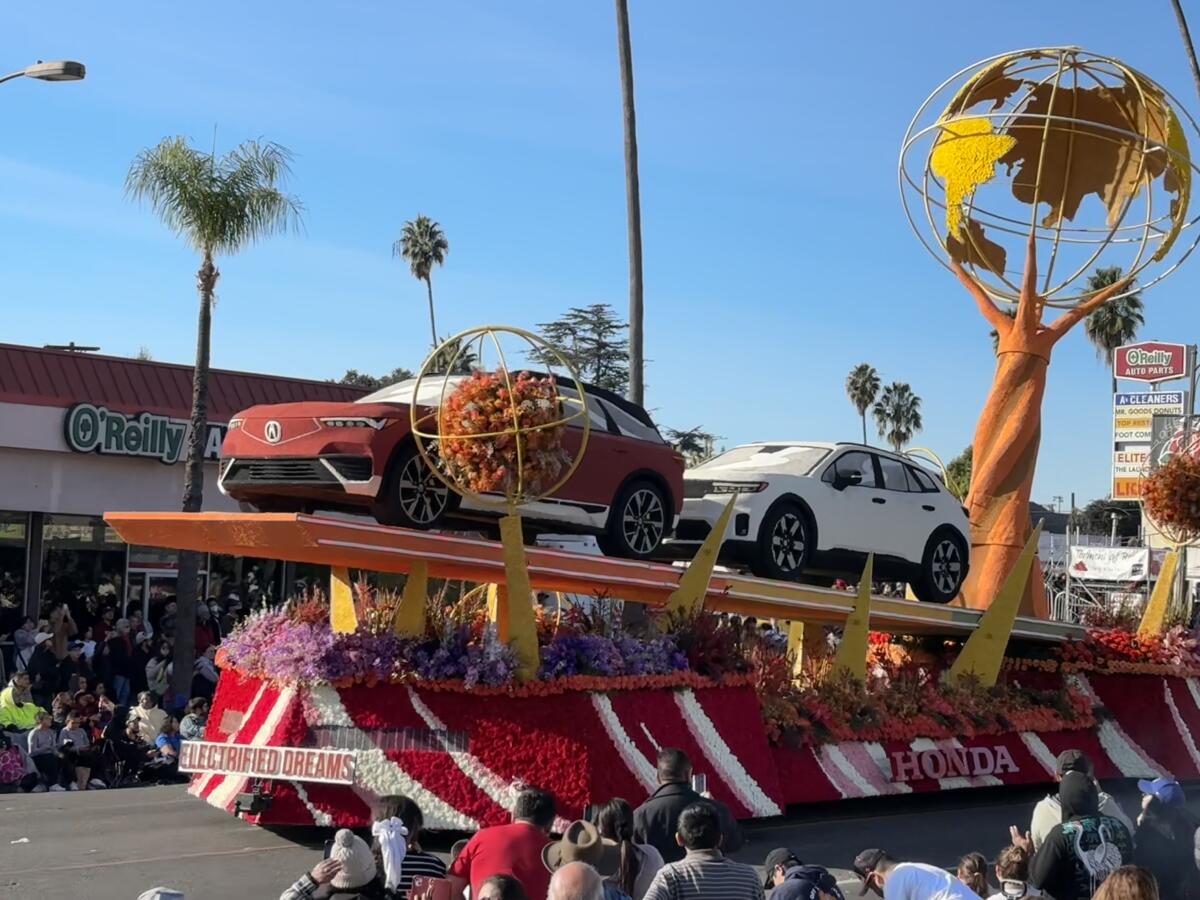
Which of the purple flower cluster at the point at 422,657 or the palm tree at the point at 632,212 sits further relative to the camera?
the palm tree at the point at 632,212

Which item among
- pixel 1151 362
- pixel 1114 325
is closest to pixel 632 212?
pixel 1151 362

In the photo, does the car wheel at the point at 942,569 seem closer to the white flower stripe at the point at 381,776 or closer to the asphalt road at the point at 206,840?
the asphalt road at the point at 206,840

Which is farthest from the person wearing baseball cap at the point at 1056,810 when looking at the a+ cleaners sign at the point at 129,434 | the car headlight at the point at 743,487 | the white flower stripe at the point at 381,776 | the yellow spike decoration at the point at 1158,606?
the a+ cleaners sign at the point at 129,434

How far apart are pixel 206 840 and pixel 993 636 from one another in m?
8.18

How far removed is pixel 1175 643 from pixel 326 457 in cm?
1035

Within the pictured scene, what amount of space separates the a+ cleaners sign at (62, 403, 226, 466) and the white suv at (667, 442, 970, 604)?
38.7 feet

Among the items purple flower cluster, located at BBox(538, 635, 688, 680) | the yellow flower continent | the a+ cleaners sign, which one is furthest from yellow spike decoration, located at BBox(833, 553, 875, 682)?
the a+ cleaners sign

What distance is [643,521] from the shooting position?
13.7m

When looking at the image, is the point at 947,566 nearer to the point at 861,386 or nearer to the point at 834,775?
the point at 834,775

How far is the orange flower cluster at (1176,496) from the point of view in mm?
17891

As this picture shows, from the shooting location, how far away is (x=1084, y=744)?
16156mm

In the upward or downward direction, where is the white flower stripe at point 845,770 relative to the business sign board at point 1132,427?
downward

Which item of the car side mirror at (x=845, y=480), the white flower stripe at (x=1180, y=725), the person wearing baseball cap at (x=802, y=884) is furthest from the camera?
the white flower stripe at (x=1180, y=725)

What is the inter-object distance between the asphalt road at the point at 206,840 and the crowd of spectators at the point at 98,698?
1204 millimetres
